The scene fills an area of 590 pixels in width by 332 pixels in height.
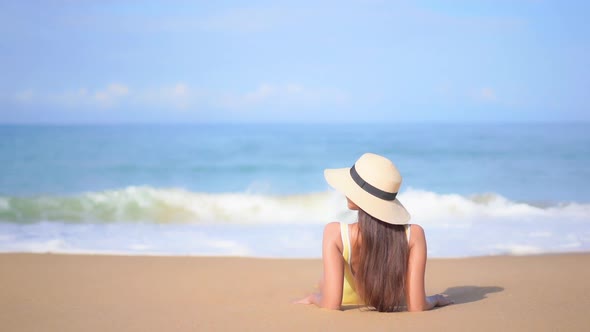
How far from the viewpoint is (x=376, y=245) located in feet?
9.91

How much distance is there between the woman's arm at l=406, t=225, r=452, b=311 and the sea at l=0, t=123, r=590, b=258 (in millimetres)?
2758

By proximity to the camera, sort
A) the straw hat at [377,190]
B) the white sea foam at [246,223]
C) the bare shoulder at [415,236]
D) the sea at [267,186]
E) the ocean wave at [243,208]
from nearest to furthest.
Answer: the straw hat at [377,190] < the bare shoulder at [415,236] < the white sea foam at [246,223] < the sea at [267,186] < the ocean wave at [243,208]

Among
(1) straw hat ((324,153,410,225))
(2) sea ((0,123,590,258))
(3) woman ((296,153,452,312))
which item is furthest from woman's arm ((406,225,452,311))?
(2) sea ((0,123,590,258))

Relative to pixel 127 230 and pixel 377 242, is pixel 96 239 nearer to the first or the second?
pixel 127 230

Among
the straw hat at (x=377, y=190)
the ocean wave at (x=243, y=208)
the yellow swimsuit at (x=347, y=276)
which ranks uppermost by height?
the ocean wave at (x=243, y=208)

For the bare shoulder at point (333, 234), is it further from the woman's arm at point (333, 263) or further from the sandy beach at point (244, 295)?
the sandy beach at point (244, 295)

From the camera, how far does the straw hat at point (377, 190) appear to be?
296cm

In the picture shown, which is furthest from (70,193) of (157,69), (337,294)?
(337,294)

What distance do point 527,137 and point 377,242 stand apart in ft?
55.0

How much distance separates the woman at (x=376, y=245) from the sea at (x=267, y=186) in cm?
276

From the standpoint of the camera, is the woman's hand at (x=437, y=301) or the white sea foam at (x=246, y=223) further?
the white sea foam at (x=246, y=223)

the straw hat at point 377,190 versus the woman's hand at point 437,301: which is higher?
the straw hat at point 377,190

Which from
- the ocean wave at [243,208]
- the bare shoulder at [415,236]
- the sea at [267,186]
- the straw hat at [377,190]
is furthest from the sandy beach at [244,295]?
the ocean wave at [243,208]

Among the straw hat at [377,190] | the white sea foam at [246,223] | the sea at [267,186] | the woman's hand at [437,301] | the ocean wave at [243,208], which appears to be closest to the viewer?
the straw hat at [377,190]
